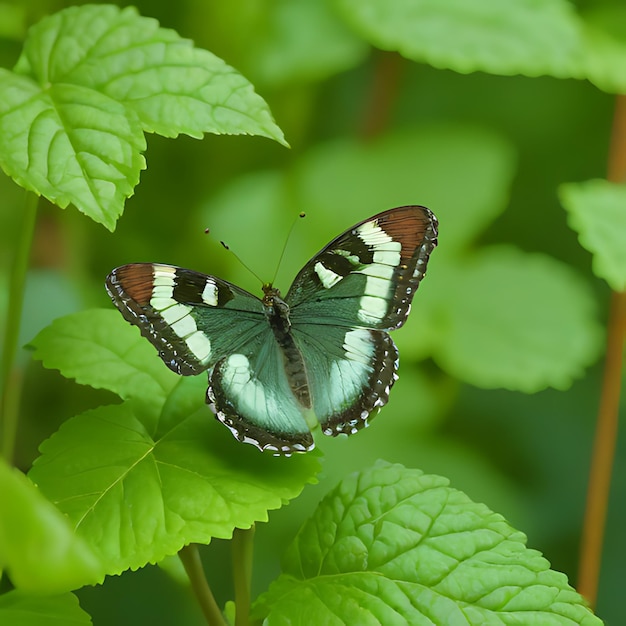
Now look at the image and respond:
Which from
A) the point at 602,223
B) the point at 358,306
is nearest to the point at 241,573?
the point at 358,306

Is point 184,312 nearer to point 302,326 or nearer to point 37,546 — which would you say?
point 302,326

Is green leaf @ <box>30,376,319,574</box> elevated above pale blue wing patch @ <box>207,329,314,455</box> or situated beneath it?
situated beneath

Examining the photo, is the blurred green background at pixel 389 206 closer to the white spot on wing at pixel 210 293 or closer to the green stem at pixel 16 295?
the green stem at pixel 16 295

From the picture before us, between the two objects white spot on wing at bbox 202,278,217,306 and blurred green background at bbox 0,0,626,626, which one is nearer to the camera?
white spot on wing at bbox 202,278,217,306

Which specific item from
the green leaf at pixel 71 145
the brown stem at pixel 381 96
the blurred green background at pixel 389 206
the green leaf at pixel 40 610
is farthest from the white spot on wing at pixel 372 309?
the brown stem at pixel 381 96

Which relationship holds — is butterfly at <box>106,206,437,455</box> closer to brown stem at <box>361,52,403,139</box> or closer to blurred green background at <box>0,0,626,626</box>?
blurred green background at <box>0,0,626,626</box>

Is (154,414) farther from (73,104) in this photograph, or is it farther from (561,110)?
(561,110)

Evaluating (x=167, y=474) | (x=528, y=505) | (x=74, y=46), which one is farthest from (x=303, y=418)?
(x=528, y=505)

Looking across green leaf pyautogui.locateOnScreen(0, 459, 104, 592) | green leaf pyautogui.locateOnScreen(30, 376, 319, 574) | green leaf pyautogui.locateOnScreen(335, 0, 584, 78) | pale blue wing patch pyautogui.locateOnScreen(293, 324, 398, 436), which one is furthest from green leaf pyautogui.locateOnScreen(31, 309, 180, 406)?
green leaf pyautogui.locateOnScreen(335, 0, 584, 78)
